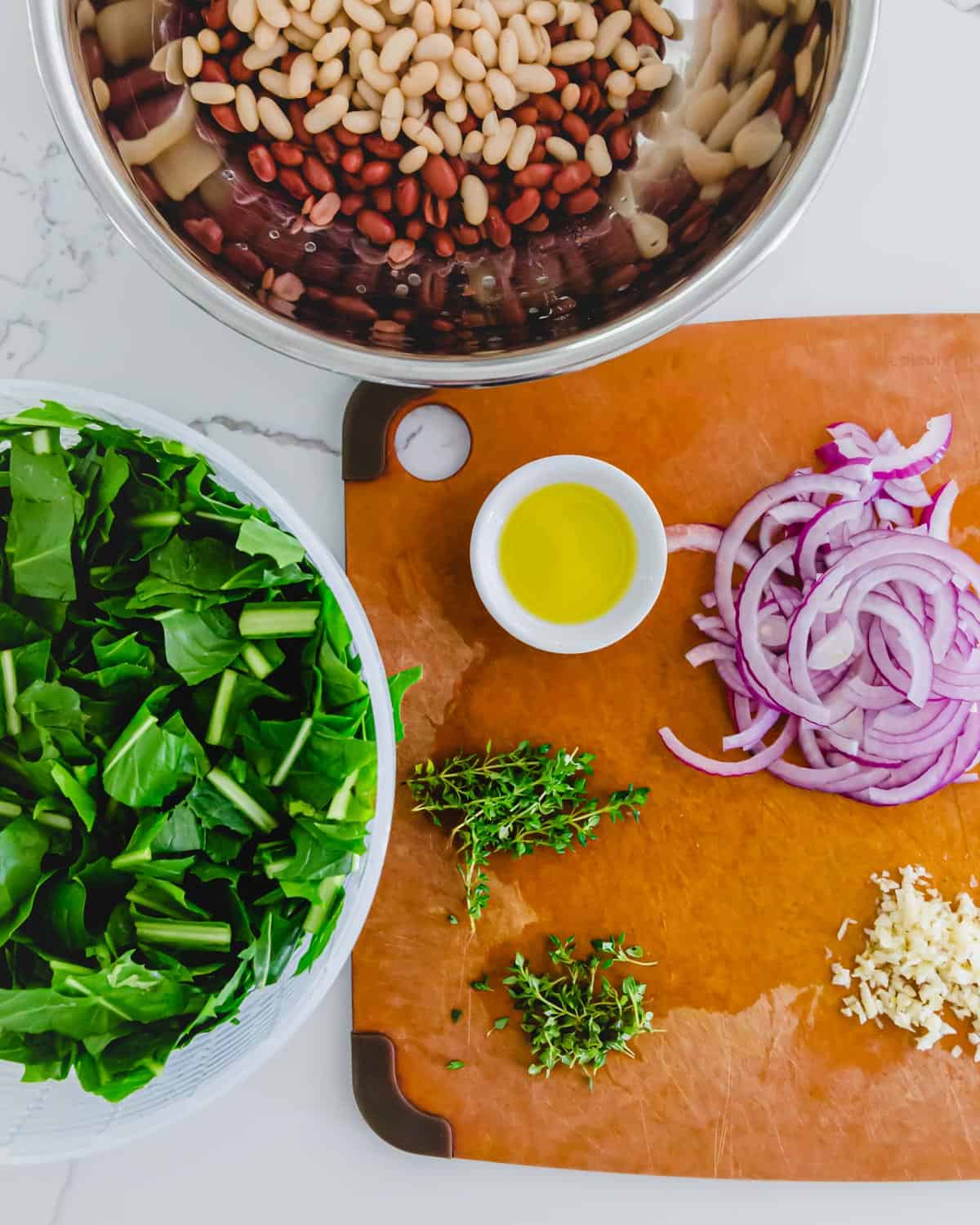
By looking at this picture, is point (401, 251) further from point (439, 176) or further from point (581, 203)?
point (581, 203)

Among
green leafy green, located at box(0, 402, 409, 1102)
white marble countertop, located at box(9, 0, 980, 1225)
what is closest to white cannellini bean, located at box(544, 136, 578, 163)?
white marble countertop, located at box(9, 0, 980, 1225)

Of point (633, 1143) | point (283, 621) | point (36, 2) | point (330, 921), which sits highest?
point (36, 2)

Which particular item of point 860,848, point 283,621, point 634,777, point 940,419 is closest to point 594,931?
point 634,777

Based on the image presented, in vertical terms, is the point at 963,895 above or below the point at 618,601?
below

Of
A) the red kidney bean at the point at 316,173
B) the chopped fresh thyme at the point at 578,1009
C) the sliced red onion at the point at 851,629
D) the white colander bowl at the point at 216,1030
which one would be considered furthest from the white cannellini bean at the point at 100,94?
the chopped fresh thyme at the point at 578,1009

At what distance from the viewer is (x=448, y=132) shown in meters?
1.10

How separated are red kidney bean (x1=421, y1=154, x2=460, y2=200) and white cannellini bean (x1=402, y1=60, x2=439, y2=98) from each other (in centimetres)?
7

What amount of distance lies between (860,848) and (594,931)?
1.28 ft

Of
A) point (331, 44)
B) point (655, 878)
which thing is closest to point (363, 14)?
point (331, 44)

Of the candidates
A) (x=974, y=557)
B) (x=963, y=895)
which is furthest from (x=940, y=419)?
(x=963, y=895)

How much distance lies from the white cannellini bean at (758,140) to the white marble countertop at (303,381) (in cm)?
37

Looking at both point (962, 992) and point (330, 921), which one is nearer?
point (330, 921)

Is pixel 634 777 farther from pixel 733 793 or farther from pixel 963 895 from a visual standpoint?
pixel 963 895

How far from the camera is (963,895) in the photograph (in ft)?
4.49
